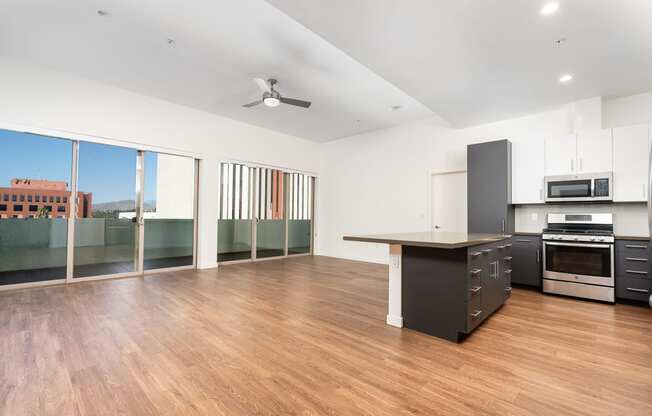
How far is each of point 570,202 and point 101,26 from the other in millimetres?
6438

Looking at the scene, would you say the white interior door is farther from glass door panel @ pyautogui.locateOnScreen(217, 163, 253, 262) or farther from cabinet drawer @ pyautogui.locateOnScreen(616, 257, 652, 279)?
glass door panel @ pyautogui.locateOnScreen(217, 163, 253, 262)

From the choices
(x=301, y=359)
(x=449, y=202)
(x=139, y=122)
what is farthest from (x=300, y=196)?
(x=301, y=359)

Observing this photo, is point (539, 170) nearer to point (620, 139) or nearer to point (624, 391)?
point (620, 139)

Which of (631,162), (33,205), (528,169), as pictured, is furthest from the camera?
(528,169)

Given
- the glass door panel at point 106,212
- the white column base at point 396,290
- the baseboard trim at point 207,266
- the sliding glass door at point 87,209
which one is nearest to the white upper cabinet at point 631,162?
the white column base at point 396,290

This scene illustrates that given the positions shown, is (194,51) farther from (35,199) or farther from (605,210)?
(605,210)

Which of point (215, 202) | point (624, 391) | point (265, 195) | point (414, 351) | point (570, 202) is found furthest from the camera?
point (265, 195)

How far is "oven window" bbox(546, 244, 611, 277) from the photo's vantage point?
3.75 meters

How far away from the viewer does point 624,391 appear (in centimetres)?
182

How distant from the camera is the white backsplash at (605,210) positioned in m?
3.95

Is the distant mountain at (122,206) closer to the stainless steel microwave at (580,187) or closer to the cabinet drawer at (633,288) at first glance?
the stainless steel microwave at (580,187)

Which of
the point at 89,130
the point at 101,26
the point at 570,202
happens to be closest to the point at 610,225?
the point at 570,202

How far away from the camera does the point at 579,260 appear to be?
3.92 m

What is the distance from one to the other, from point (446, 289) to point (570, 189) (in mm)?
3100
